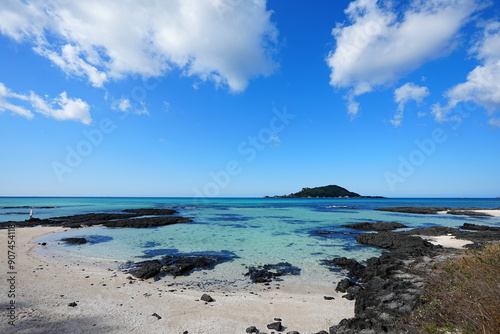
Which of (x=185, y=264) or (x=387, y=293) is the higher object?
(x=387, y=293)

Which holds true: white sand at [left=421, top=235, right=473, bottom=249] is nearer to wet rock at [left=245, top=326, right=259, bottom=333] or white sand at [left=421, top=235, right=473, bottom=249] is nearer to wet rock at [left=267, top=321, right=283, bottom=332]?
wet rock at [left=267, top=321, right=283, bottom=332]

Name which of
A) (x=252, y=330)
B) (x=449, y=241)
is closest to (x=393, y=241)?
(x=449, y=241)

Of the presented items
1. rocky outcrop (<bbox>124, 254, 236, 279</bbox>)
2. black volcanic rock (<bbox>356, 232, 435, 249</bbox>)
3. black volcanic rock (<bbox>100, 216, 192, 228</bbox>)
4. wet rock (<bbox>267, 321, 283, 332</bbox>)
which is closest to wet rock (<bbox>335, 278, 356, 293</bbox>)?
wet rock (<bbox>267, 321, 283, 332</bbox>)

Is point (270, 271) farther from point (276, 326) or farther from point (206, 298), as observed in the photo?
point (276, 326)

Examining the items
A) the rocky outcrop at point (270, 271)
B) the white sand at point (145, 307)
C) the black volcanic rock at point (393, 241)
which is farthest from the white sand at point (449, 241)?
the white sand at point (145, 307)

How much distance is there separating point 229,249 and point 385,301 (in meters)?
13.4

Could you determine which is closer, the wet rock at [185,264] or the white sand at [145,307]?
the white sand at [145,307]

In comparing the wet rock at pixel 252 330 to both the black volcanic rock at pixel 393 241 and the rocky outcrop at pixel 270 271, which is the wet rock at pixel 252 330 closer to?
the rocky outcrop at pixel 270 271

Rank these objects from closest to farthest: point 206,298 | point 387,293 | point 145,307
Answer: point 387,293 → point 145,307 → point 206,298

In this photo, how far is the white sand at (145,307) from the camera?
7.34 meters

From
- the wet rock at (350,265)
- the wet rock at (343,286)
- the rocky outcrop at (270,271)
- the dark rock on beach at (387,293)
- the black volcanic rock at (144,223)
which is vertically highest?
the dark rock on beach at (387,293)

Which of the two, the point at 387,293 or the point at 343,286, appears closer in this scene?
the point at 387,293

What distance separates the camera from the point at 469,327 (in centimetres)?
446

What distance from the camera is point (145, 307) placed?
347 inches
